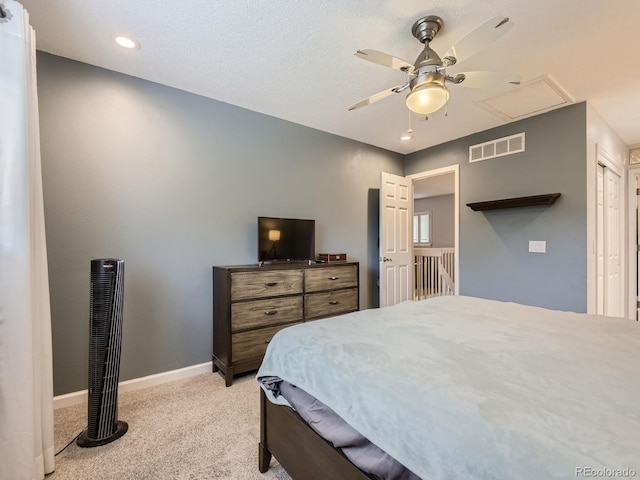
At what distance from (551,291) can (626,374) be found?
8.41ft

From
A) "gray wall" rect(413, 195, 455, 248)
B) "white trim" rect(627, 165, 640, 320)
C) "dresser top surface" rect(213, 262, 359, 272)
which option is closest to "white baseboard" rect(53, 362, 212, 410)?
"dresser top surface" rect(213, 262, 359, 272)

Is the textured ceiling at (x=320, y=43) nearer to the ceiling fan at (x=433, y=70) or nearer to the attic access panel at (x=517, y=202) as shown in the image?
the ceiling fan at (x=433, y=70)

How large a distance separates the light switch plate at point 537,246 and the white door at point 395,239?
62.8 inches

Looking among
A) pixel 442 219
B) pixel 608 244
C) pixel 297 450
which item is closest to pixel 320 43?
pixel 297 450

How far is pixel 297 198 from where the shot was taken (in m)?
3.52

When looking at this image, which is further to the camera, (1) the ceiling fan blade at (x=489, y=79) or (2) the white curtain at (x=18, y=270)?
(1) the ceiling fan blade at (x=489, y=79)

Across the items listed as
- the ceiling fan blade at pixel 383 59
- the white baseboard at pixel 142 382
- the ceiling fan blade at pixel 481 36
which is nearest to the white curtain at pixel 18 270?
the white baseboard at pixel 142 382

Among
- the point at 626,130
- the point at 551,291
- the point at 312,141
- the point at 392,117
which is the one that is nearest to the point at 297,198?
the point at 312,141

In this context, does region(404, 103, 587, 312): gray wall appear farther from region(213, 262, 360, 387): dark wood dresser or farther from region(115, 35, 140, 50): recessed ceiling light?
region(115, 35, 140, 50): recessed ceiling light

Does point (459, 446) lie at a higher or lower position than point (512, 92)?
lower

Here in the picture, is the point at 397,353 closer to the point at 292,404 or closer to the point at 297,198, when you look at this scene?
the point at 292,404

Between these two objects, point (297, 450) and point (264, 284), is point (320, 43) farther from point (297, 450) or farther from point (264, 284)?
point (297, 450)

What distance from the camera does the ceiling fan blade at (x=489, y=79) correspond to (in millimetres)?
1776

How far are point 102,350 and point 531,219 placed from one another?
13.5 feet
